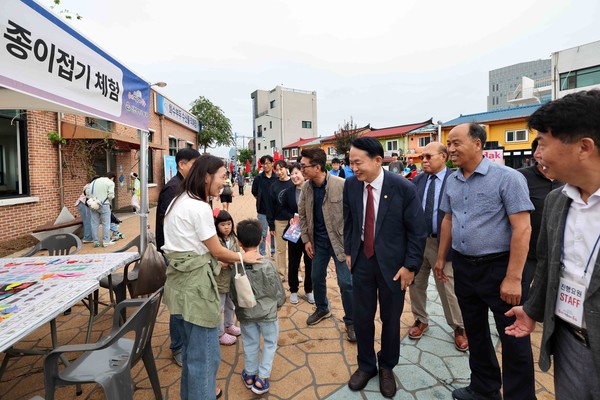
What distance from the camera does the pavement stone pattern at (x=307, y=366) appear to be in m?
2.47

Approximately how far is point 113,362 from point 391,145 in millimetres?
31684

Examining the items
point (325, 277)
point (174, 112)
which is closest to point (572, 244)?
point (325, 277)

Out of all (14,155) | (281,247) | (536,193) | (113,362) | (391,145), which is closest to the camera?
(113,362)

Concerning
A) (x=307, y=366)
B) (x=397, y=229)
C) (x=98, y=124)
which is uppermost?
(x=98, y=124)

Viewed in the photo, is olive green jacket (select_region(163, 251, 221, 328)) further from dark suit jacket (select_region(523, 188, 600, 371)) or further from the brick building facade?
the brick building facade

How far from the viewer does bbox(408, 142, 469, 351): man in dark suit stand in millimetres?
3043

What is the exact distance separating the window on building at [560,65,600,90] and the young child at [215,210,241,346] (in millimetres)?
30919

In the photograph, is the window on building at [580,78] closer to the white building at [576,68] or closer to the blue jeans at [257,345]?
the white building at [576,68]

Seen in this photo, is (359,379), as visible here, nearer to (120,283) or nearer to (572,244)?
(572,244)

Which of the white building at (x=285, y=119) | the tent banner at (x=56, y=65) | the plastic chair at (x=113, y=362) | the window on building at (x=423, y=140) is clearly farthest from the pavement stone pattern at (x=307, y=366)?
the white building at (x=285, y=119)

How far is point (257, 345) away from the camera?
8.27 feet

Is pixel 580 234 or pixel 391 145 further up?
pixel 391 145

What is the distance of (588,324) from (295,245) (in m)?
3.08

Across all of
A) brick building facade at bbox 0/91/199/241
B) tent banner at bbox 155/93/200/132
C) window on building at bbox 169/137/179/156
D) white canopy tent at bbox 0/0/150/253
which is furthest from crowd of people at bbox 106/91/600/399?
window on building at bbox 169/137/179/156
